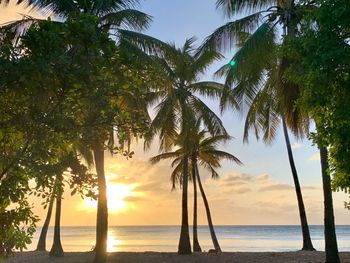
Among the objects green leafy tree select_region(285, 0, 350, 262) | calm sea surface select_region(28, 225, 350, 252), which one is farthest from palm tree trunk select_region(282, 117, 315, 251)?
calm sea surface select_region(28, 225, 350, 252)

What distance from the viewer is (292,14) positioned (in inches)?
654

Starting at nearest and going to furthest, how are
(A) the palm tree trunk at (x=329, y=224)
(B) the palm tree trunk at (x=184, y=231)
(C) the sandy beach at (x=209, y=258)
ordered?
(A) the palm tree trunk at (x=329, y=224) < (C) the sandy beach at (x=209, y=258) < (B) the palm tree trunk at (x=184, y=231)

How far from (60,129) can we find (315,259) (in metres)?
14.7

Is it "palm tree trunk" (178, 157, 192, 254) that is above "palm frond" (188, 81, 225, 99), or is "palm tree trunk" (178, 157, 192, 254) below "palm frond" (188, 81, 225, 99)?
below

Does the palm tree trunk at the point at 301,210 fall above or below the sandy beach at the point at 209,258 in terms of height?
above

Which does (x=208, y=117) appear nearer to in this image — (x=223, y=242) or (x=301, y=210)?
(x=301, y=210)

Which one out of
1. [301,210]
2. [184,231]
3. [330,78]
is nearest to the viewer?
[330,78]

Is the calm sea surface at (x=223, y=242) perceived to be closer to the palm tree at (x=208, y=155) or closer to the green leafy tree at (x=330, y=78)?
the palm tree at (x=208, y=155)

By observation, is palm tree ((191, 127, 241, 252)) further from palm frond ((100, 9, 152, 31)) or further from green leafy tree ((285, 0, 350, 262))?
green leafy tree ((285, 0, 350, 262))

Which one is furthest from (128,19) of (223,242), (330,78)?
(223,242)

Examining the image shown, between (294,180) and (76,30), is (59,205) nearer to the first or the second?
(294,180)

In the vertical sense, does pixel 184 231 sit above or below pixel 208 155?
below

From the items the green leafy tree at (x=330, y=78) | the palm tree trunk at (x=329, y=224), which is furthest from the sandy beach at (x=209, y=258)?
the green leafy tree at (x=330, y=78)

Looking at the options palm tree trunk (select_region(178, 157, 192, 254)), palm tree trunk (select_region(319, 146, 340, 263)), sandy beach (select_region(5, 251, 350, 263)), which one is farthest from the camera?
palm tree trunk (select_region(178, 157, 192, 254))
